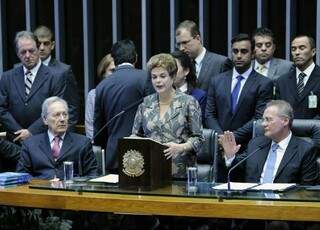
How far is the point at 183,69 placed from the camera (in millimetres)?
5820

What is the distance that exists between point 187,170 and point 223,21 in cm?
304

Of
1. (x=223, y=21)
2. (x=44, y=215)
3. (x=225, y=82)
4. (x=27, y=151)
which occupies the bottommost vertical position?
(x=44, y=215)

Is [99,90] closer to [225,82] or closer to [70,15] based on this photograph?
[225,82]

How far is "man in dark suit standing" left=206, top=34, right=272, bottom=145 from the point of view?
598 centimetres

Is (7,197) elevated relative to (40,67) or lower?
lower

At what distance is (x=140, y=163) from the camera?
4699mm

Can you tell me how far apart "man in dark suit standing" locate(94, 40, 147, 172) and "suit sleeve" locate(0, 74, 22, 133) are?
695mm

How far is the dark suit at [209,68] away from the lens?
6.32 m

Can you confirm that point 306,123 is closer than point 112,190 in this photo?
No

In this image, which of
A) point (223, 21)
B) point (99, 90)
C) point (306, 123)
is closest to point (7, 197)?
point (99, 90)

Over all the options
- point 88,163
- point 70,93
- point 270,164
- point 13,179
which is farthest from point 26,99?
point 270,164

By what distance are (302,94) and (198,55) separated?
2.79 ft

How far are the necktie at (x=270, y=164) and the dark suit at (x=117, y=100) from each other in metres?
1.22

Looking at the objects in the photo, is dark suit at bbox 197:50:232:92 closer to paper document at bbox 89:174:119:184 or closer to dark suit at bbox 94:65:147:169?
dark suit at bbox 94:65:147:169
